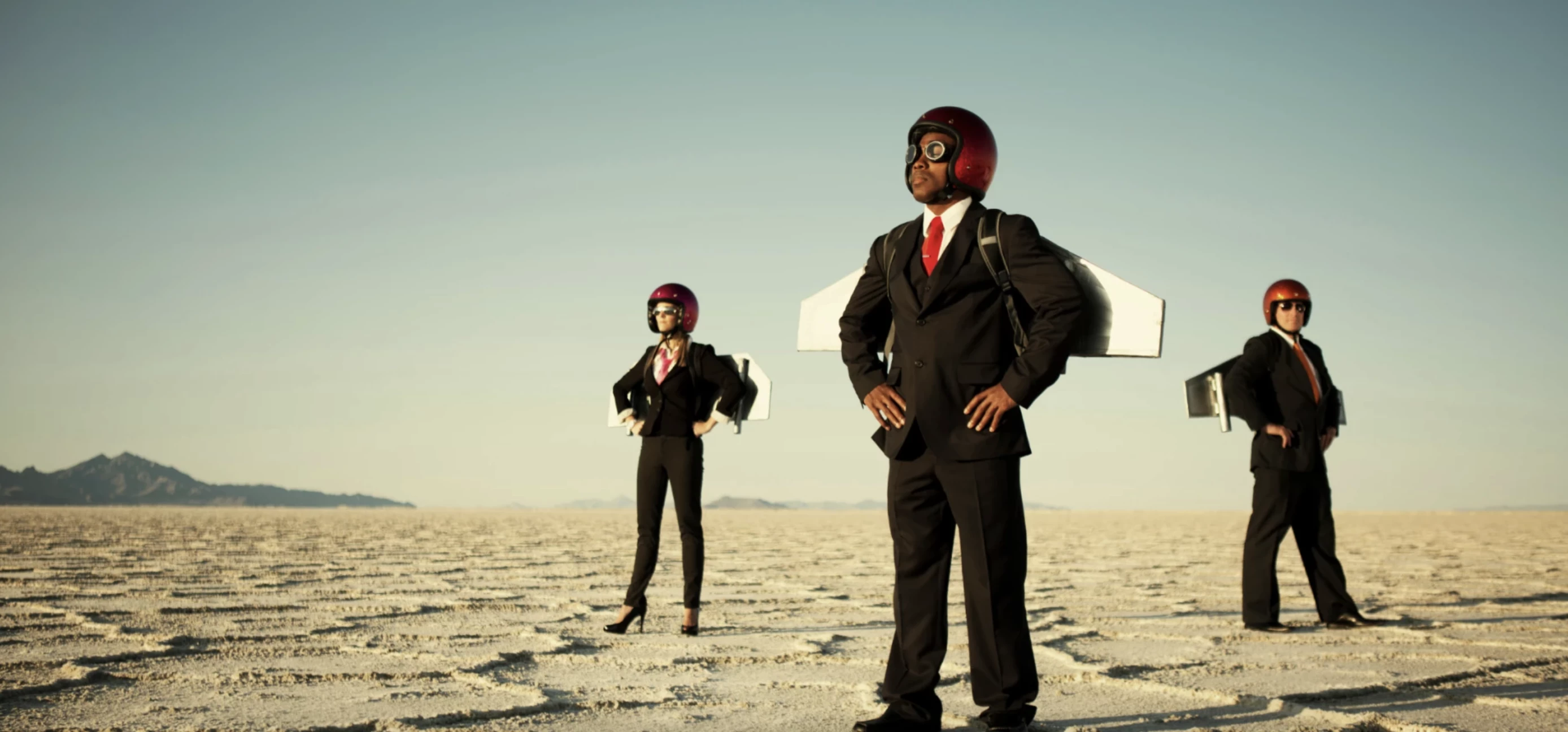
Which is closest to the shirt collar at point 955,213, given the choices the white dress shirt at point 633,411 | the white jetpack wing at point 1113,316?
the white jetpack wing at point 1113,316

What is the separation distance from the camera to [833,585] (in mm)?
8305

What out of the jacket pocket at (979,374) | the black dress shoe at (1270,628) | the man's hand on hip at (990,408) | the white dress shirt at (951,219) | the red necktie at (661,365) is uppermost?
the white dress shirt at (951,219)

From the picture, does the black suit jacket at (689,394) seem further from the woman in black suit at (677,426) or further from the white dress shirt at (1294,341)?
the white dress shirt at (1294,341)

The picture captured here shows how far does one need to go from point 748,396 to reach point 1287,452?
9.41 ft

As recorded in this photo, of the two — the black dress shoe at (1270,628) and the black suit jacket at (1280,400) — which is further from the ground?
the black suit jacket at (1280,400)

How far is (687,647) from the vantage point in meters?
4.97

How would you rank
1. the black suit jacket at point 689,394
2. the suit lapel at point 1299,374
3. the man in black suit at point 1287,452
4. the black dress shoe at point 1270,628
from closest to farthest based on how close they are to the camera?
the black suit jacket at point 689,394, the black dress shoe at point 1270,628, the man in black suit at point 1287,452, the suit lapel at point 1299,374

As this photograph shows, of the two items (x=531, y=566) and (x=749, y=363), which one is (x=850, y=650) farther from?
(x=531, y=566)

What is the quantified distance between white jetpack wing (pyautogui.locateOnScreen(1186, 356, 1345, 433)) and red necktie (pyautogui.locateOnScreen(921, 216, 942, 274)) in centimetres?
349

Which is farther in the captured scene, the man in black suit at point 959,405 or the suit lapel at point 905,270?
the suit lapel at point 905,270

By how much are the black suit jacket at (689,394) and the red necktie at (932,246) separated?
242 centimetres

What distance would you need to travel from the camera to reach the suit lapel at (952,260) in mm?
3141

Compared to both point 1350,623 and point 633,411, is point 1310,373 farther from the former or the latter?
point 633,411

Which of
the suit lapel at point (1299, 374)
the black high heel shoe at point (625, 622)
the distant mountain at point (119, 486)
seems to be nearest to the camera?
the black high heel shoe at point (625, 622)
